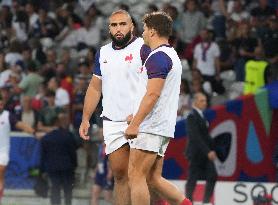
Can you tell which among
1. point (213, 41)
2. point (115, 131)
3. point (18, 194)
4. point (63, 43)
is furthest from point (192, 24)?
point (115, 131)

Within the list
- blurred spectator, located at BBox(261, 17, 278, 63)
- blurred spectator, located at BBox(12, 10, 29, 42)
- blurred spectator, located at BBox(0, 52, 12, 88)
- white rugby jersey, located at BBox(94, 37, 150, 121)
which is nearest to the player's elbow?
white rugby jersey, located at BBox(94, 37, 150, 121)

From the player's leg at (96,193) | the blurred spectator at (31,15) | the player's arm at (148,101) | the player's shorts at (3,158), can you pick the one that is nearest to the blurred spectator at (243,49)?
the player's leg at (96,193)

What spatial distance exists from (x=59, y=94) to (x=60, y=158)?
2959mm

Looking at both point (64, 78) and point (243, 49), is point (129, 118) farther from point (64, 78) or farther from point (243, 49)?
point (64, 78)

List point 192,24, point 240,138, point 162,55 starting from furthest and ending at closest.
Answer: point 192,24 → point 240,138 → point 162,55

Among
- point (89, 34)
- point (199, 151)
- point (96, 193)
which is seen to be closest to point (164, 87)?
point (199, 151)

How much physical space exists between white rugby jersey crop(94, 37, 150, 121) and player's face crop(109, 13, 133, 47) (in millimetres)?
101

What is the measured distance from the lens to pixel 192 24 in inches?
1009

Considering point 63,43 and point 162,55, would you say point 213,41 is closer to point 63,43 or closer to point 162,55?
point 63,43

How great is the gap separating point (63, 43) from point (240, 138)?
6.55 metres

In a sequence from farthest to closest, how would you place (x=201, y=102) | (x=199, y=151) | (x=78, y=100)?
(x=78, y=100), (x=199, y=151), (x=201, y=102)

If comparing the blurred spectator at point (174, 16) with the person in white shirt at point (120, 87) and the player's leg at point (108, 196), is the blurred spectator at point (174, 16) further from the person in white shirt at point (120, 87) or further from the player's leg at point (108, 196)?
the person in white shirt at point (120, 87)

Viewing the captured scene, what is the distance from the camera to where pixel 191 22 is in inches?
1009

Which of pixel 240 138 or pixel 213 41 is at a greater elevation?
pixel 213 41
